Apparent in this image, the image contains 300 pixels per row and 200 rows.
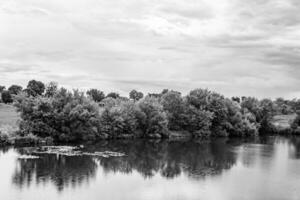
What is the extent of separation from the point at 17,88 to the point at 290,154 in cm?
8528

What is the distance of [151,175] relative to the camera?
142 feet

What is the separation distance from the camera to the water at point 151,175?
34.2 m

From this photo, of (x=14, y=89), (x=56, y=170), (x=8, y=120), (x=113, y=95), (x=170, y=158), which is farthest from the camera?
(x=113, y=95)

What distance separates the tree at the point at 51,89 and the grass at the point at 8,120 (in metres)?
7.25

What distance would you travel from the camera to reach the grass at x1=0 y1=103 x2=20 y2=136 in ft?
204

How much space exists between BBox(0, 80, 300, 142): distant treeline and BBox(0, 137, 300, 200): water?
791 centimetres

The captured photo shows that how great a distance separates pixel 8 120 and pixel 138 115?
81.2 ft

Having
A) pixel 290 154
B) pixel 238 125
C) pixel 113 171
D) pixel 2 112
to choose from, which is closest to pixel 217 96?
pixel 238 125

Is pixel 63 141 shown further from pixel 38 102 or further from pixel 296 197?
pixel 296 197

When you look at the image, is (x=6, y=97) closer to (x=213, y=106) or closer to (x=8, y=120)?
(x=8, y=120)

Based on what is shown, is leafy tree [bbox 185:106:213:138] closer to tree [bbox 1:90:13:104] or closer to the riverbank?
the riverbank

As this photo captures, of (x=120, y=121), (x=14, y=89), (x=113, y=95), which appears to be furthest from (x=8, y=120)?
(x=113, y=95)

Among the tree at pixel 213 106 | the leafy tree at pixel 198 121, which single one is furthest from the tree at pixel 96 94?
the leafy tree at pixel 198 121

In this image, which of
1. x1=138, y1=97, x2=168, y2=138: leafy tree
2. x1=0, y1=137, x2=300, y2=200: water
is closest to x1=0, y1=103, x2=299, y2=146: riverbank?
x1=138, y1=97, x2=168, y2=138: leafy tree
